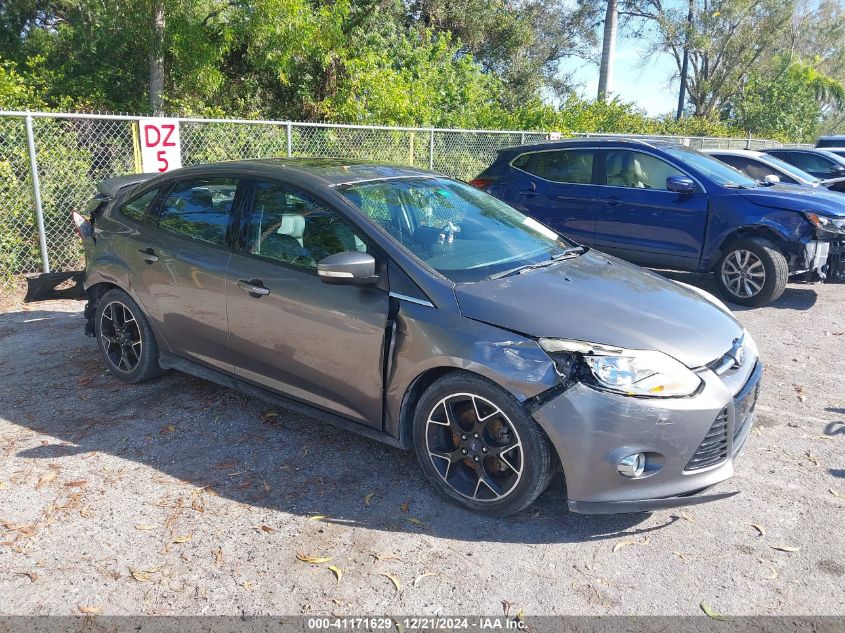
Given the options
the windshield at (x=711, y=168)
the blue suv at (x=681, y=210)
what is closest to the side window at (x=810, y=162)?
the blue suv at (x=681, y=210)

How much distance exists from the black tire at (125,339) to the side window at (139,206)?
0.55 metres

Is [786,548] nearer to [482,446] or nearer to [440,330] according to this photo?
[482,446]

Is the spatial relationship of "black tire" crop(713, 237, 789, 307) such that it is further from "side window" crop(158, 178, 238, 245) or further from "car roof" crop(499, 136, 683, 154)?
"side window" crop(158, 178, 238, 245)

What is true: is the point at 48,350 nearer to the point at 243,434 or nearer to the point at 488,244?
the point at 243,434

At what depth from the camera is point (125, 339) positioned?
193 inches

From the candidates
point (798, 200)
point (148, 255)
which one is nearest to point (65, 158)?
point (148, 255)

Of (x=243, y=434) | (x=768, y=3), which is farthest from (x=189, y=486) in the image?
(x=768, y=3)

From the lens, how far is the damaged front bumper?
297 cm

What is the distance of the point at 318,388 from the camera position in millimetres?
3830

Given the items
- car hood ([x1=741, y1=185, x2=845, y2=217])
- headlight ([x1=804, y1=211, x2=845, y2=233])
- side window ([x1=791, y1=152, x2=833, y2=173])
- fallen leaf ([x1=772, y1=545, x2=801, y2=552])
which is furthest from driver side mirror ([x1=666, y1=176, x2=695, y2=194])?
side window ([x1=791, y1=152, x2=833, y2=173])

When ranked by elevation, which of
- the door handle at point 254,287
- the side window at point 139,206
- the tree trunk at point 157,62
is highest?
the tree trunk at point 157,62

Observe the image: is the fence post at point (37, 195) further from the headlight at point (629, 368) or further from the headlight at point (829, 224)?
the headlight at point (829, 224)

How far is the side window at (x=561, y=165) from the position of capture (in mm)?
8445

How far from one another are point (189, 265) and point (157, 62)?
426 inches
